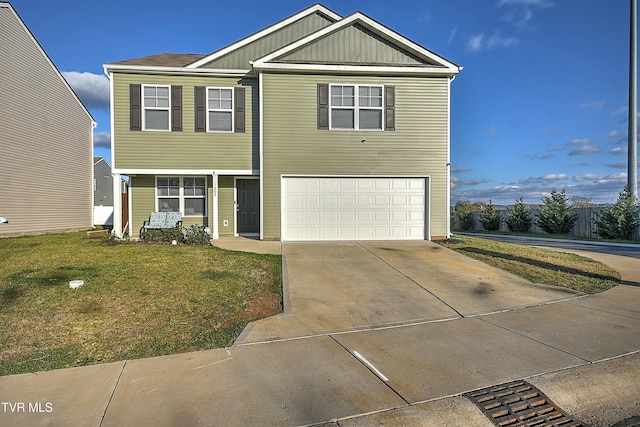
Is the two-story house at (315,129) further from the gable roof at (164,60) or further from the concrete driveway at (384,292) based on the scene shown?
the concrete driveway at (384,292)

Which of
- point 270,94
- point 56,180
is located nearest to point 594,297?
point 270,94

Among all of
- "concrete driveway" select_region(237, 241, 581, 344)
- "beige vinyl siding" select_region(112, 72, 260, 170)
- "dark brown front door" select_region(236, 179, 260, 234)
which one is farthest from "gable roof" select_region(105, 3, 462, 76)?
"concrete driveway" select_region(237, 241, 581, 344)

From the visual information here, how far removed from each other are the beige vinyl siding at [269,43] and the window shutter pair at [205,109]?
36.9 inches

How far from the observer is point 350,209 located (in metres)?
12.1

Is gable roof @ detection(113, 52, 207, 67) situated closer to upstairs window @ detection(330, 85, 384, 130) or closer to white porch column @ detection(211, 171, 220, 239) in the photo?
white porch column @ detection(211, 171, 220, 239)

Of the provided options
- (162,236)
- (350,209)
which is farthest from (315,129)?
(162,236)

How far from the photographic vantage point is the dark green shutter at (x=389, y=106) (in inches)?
475

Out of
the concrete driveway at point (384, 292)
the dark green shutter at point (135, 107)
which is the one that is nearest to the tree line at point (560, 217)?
the concrete driveway at point (384, 292)

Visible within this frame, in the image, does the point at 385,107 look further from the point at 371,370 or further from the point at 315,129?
the point at 371,370

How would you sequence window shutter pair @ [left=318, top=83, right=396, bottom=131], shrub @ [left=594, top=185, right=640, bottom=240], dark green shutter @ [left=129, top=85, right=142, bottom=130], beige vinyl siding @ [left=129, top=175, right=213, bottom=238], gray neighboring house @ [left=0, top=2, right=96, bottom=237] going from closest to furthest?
1. dark green shutter @ [left=129, top=85, right=142, bottom=130]
2. window shutter pair @ [left=318, top=83, right=396, bottom=131]
3. beige vinyl siding @ [left=129, top=175, right=213, bottom=238]
4. gray neighboring house @ [left=0, top=2, right=96, bottom=237]
5. shrub @ [left=594, top=185, right=640, bottom=240]

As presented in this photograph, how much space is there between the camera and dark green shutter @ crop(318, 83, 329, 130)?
11.9 meters

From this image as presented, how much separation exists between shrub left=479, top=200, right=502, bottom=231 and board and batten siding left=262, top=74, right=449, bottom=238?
47.7ft

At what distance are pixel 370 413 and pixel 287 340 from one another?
168cm

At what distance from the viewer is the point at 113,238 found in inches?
416
